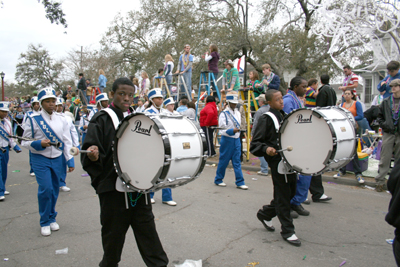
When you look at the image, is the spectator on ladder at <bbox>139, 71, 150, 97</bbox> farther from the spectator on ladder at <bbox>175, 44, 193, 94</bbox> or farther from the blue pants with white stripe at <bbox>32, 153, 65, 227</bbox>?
the blue pants with white stripe at <bbox>32, 153, 65, 227</bbox>

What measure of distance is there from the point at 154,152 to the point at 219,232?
8.14ft

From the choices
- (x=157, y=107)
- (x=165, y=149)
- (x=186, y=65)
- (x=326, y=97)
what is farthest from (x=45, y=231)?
(x=186, y=65)

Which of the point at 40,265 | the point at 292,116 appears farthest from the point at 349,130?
the point at 40,265

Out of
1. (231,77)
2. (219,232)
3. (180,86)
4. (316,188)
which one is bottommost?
(219,232)

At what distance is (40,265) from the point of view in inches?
148

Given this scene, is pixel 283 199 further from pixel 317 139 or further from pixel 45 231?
pixel 45 231

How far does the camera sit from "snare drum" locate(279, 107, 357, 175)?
12.7ft

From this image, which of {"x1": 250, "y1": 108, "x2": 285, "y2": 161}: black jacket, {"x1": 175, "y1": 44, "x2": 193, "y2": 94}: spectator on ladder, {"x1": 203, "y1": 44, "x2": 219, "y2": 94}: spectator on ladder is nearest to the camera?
{"x1": 250, "y1": 108, "x2": 285, "y2": 161}: black jacket

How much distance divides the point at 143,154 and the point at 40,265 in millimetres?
2264

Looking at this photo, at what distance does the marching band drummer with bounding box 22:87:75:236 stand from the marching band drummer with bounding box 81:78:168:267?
2018mm

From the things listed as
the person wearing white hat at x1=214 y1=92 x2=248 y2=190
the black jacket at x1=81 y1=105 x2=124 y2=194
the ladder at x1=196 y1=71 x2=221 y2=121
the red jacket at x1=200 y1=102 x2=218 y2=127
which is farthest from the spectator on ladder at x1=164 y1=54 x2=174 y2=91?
the black jacket at x1=81 y1=105 x2=124 y2=194

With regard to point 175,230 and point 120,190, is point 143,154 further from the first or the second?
point 175,230

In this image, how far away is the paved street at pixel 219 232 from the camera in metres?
3.88

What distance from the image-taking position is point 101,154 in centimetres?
286
